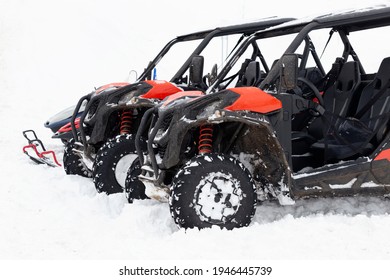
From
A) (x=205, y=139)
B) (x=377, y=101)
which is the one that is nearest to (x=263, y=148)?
(x=205, y=139)

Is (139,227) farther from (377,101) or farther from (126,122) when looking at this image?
(377,101)

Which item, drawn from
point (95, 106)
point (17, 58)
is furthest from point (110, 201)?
point (17, 58)

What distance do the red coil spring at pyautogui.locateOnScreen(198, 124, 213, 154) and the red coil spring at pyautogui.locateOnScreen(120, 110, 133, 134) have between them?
5.99 feet

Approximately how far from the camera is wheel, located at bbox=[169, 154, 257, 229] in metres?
4.90

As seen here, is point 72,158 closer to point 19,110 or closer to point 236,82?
point 236,82

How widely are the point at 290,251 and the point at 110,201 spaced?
2.22 metres

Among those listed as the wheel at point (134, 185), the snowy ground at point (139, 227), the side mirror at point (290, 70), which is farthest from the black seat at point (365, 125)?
the wheel at point (134, 185)

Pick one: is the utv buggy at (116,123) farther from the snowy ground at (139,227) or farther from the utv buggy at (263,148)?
the utv buggy at (263,148)

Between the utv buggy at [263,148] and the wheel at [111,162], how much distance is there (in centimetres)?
51

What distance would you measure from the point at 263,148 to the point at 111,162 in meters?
1.86

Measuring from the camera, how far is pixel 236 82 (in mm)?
7918

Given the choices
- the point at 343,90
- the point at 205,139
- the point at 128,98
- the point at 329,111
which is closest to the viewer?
the point at 205,139

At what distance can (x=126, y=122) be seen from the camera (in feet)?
22.9

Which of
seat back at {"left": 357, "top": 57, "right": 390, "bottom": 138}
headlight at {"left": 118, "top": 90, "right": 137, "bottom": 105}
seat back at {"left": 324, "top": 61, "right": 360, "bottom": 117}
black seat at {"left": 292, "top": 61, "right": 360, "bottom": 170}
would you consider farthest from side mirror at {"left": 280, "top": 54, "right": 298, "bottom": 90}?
headlight at {"left": 118, "top": 90, "right": 137, "bottom": 105}
